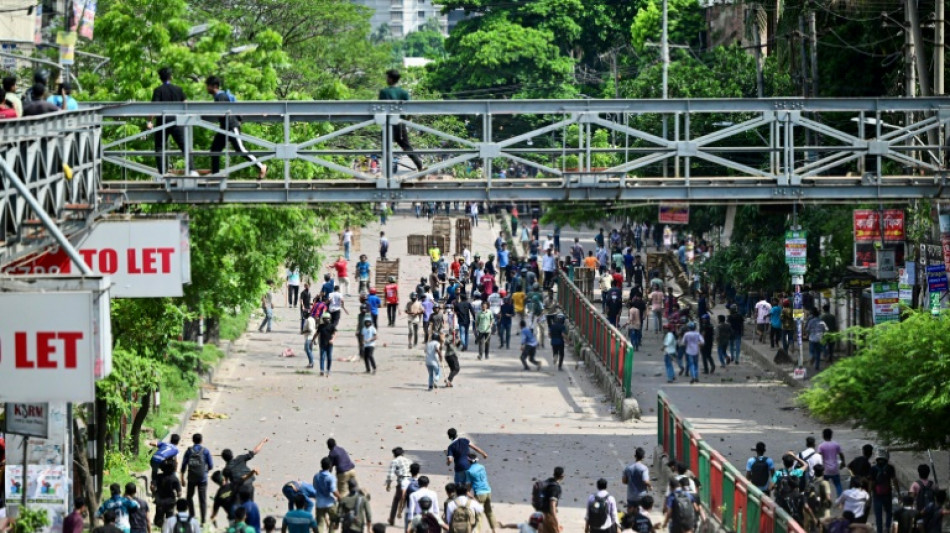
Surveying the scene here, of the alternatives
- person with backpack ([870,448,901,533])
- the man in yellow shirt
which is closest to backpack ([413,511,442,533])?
person with backpack ([870,448,901,533])

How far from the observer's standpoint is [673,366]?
3984 centimetres

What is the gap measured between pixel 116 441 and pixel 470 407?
9.06 metres

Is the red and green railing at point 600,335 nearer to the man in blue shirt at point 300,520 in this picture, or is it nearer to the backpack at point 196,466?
the backpack at point 196,466

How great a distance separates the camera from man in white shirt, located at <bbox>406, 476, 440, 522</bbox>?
21609 mm

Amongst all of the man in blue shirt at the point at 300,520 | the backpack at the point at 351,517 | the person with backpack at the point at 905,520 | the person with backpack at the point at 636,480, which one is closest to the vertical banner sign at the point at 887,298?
the person with backpack at the point at 636,480

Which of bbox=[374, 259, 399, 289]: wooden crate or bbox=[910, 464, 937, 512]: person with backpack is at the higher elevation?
bbox=[374, 259, 399, 289]: wooden crate

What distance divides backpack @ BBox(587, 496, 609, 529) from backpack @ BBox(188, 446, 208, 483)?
5.47 meters

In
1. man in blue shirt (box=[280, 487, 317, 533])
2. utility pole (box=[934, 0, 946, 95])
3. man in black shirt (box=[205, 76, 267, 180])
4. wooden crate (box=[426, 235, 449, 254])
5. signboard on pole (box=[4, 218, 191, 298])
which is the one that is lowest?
man in blue shirt (box=[280, 487, 317, 533])

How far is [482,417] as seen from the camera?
33969 mm

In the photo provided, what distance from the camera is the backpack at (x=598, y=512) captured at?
21.6 m

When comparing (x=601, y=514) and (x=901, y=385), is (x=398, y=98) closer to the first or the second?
(x=601, y=514)

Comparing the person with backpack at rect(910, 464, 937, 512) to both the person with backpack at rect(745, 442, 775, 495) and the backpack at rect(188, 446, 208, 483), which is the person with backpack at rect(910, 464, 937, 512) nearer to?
the person with backpack at rect(745, 442, 775, 495)

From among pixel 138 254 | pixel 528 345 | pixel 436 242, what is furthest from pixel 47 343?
pixel 436 242

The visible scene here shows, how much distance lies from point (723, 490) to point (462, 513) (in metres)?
3.52
